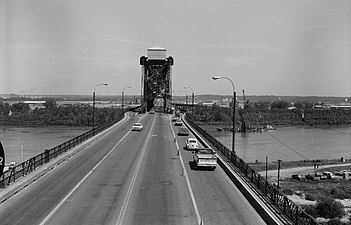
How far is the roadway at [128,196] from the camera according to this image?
51.1ft

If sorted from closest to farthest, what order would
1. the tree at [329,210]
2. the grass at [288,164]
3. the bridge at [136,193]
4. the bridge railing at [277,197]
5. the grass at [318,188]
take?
1. the bridge railing at [277,197]
2. the bridge at [136,193]
3. the tree at [329,210]
4. the grass at [318,188]
5. the grass at [288,164]

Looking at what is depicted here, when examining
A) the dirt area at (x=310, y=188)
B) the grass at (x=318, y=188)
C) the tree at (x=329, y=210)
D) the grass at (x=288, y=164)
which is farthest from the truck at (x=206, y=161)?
the grass at (x=288, y=164)

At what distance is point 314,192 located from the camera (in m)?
41.5

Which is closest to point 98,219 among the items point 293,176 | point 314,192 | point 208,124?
point 314,192

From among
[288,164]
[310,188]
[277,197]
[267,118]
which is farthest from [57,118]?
[277,197]

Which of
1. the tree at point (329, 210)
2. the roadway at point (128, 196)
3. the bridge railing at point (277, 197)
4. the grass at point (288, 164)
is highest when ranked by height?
the bridge railing at point (277, 197)

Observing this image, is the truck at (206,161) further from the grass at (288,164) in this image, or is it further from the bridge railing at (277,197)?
the grass at (288,164)

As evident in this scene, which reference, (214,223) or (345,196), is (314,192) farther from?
(214,223)

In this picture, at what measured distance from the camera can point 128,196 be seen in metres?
19.0

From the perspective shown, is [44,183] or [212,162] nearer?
[44,183]

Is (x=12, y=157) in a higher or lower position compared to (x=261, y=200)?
lower

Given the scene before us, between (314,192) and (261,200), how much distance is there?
26379 millimetres

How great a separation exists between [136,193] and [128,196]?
2.54ft

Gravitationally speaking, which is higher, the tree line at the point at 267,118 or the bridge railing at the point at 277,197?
the bridge railing at the point at 277,197
